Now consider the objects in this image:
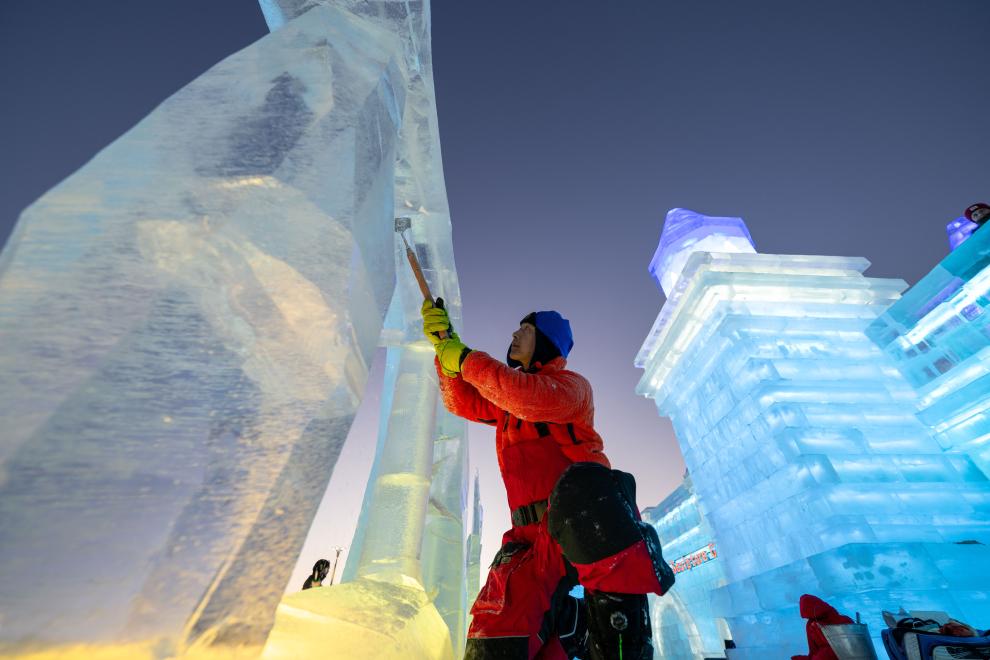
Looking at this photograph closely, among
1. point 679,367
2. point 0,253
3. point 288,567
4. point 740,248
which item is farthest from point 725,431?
point 0,253

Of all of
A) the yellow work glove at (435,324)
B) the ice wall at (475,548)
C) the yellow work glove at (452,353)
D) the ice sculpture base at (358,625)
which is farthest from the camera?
the ice wall at (475,548)

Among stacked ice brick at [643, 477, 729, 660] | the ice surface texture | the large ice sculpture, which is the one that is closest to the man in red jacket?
the large ice sculpture

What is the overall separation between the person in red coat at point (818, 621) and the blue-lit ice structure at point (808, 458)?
55 cm

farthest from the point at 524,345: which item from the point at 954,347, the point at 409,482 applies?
the point at 954,347

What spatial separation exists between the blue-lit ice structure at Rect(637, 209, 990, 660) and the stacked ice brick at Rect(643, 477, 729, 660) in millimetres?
2596

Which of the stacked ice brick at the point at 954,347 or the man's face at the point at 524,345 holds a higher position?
the stacked ice brick at the point at 954,347

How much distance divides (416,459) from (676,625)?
1157 centimetres

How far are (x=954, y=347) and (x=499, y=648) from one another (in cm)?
771

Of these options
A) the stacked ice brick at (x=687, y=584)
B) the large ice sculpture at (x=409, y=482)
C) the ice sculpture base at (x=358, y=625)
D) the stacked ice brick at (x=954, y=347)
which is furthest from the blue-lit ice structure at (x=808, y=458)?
the ice sculpture base at (x=358, y=625)

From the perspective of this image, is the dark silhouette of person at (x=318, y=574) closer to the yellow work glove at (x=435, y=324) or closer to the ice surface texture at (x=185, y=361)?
the yellow work glove at (x=435, y=324)

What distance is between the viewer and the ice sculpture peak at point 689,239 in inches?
417

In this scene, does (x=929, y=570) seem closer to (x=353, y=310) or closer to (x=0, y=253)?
(x=353, y=310)

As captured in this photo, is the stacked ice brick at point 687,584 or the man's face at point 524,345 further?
the stacked ice brick at point 687,584

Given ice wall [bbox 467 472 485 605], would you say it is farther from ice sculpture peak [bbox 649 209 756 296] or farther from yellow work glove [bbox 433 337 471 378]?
yellow work glove [bbox 433 337 471 378]
